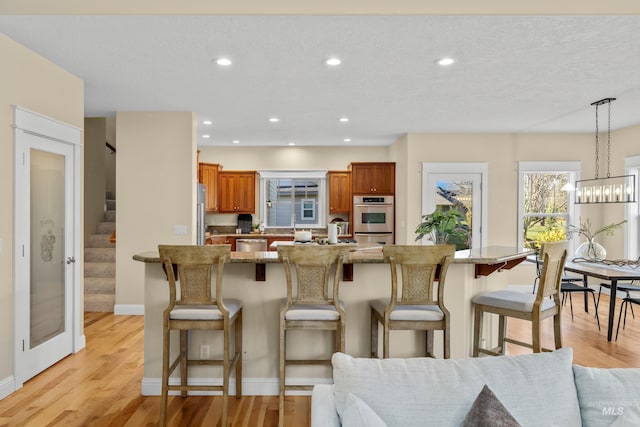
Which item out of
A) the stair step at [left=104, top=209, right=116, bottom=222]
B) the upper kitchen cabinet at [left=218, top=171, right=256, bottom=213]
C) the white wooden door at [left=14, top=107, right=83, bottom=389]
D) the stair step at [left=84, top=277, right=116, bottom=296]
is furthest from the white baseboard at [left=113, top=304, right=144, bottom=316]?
the upper kitchen cabinet at [left=218, top=171, right=256, bottom=213]

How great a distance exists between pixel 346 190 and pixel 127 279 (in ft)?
14.2

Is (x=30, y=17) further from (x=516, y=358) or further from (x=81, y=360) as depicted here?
(x=516, y=358)

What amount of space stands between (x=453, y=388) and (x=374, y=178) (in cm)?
640

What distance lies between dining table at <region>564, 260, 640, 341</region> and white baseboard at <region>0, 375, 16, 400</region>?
521cm

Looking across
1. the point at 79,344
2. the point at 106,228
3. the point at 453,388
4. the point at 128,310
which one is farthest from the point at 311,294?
the point at 106,228

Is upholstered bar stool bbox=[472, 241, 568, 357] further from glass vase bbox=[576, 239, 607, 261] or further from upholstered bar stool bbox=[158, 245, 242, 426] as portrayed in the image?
glass vase bbox=[576, 239, 607, 261]

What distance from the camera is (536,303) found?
290 cm

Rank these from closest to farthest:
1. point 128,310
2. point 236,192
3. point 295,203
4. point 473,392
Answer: point 473,392, point 128,310, point 236,192, point 295,203

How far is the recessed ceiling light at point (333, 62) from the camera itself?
11.3 feet

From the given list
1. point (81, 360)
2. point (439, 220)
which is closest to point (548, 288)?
point (439, 220)

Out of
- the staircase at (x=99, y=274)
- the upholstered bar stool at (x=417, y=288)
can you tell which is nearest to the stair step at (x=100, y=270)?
the staircase at (x=99, y=274)

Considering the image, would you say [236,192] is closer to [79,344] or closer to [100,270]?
[100,270]

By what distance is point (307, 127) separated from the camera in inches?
251

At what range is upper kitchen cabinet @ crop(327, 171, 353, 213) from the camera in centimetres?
820
